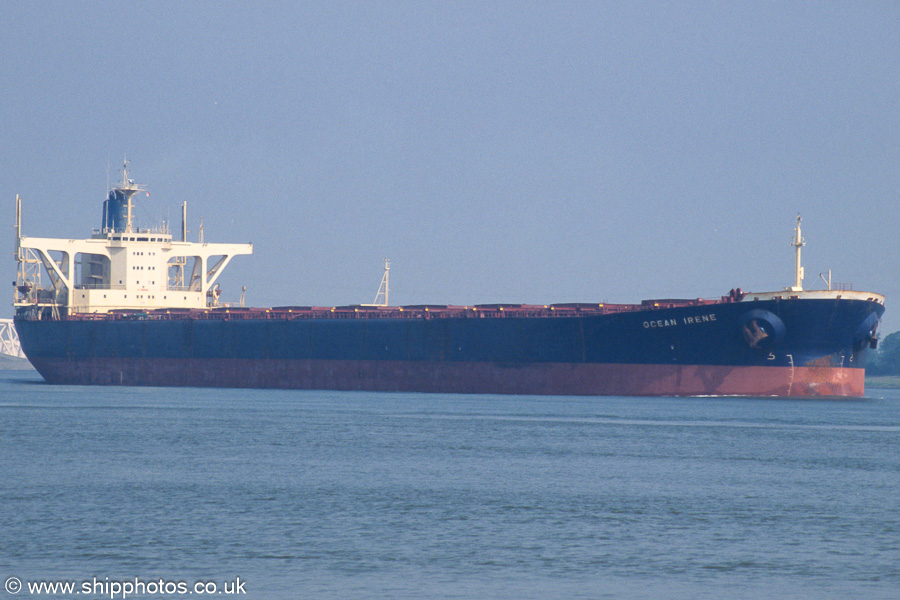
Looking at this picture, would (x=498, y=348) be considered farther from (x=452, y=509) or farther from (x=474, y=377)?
(x=452, y=509)

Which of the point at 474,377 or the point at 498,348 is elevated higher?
the point at 498,348

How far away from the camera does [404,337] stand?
44.9 metres

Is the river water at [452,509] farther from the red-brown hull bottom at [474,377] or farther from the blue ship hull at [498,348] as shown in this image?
the red-brown hull bottom at [474,377]

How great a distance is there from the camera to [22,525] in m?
16.3

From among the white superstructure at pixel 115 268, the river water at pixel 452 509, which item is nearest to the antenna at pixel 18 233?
the white superstructure at pixel 115 268

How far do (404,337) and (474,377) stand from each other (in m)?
3.58

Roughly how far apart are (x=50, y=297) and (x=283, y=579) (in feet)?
162

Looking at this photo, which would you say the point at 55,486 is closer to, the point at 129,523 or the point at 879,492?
the point at 129,523

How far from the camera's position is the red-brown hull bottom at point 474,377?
38.7m

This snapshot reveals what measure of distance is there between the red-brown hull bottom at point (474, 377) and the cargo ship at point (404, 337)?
2.2 inches

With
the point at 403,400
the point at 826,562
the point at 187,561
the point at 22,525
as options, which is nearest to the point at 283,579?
the point at 187,561

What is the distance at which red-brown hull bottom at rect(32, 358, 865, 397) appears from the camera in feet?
127

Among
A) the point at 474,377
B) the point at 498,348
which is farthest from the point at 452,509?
the point at 474,377

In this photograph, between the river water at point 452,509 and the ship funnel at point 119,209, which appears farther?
the ship funnel at point 119,209
